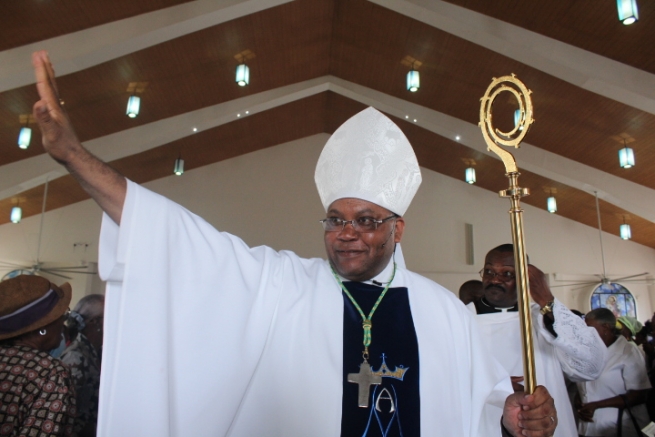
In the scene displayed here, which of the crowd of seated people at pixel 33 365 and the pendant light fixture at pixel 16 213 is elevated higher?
the pendant light fixture at pixel 16 213

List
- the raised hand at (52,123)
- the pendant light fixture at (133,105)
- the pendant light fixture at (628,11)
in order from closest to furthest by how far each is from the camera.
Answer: the raised hand at (52,123)
the pendant light fixture at (628,11)
the pendant light fixture at (133,105)

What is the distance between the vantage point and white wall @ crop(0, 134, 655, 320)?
1191cm

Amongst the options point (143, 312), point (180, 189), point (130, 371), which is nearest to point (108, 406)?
point (130, 371)

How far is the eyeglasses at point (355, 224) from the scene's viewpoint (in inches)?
66.9

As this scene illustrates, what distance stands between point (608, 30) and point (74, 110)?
6835 mm

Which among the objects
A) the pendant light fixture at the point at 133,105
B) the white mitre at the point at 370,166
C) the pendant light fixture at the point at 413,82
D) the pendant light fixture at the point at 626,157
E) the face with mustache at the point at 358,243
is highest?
the pendant light fixture at the point at 413,82

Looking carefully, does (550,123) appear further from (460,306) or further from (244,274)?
(244,274)

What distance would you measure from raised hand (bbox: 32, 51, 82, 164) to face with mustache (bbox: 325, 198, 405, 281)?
80 centimetres

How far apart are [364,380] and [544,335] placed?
4.35 feet

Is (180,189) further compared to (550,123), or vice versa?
(180,189)

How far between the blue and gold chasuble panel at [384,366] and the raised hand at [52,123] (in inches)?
36.5

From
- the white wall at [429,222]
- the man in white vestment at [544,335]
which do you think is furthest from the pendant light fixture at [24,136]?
the man in white vestment at [544,335]

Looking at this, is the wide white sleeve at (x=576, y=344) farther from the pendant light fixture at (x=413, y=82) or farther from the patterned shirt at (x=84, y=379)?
the pendant light fixture at (x=413, y=82)

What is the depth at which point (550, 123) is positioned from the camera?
802cm
